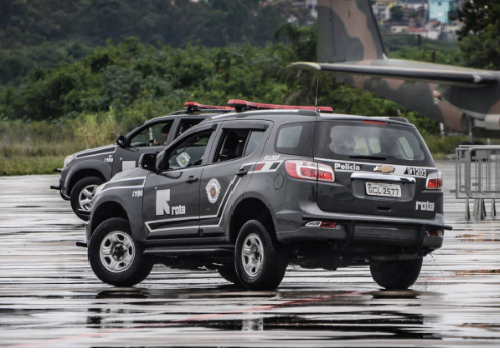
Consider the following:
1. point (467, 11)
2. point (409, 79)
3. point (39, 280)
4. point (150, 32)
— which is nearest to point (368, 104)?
point (467, 11)

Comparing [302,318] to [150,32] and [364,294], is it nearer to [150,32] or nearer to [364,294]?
[364,294]

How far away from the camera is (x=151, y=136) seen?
68.1ft

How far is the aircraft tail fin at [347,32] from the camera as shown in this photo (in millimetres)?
53562

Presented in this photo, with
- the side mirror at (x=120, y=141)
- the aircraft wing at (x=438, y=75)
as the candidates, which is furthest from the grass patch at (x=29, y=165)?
the side mirror at (x=120, y=141)

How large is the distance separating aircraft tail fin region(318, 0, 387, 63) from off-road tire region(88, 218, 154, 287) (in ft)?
138

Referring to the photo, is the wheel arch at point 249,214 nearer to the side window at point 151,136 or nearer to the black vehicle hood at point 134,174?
the black vehicle hood at point 134,174

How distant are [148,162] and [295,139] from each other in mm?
1920

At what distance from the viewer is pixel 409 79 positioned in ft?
146

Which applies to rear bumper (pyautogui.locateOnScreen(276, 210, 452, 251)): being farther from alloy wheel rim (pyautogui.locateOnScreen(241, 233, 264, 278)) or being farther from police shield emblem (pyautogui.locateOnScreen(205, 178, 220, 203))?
police shield emblem (pyautogui.locateOnScreen(205, 178, 220, 203))

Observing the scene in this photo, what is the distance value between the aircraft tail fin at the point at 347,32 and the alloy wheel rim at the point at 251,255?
141 ft

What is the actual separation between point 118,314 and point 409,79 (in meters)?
36.1

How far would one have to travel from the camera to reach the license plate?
10.7m

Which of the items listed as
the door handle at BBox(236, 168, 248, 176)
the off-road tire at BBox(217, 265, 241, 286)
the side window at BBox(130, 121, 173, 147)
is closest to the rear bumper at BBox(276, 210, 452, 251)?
the door handle at BBox(236, 168, 248, 176)

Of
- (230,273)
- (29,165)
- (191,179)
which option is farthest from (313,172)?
(29,165)
